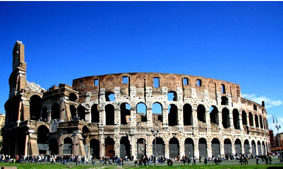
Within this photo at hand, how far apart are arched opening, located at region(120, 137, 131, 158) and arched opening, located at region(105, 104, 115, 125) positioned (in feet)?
11.0

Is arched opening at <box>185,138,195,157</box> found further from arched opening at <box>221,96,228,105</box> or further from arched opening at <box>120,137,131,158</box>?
arched opening at <box>221,96,228,105</box>

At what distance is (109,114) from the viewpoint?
37750 mm

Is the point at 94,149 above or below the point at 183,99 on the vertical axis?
below

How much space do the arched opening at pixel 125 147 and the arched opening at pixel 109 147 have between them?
3.52ft

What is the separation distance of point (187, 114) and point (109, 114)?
1045 centimetres

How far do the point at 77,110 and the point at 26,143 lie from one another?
736 centimetres

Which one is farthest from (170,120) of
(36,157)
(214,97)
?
(36,157)

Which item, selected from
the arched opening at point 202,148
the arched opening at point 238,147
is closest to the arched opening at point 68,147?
the arched opening at point 202,148

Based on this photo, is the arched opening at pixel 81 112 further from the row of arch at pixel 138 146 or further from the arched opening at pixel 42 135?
the arched opening at pixel 42 135

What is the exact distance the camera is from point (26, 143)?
3250 cm

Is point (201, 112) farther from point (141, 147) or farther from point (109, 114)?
point (109, 114)

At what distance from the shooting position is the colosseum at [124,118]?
34.2 metres

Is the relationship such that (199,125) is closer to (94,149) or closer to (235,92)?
(235,92)

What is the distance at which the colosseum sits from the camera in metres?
34.2
